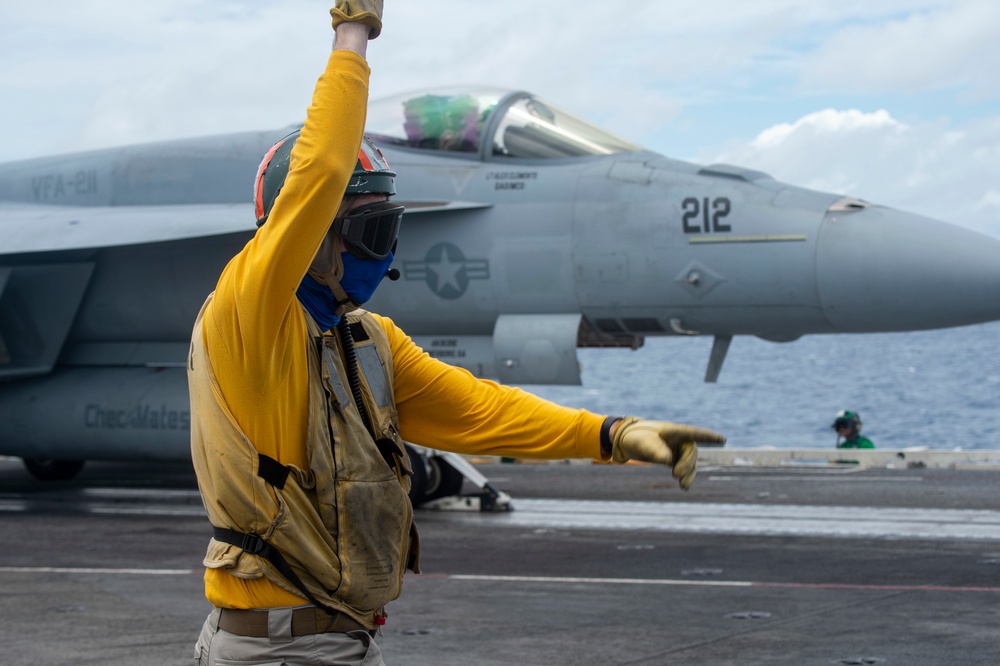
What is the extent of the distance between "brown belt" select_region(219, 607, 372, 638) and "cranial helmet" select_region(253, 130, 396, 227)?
0.83 metres

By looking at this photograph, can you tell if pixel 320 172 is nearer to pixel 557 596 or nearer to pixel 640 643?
pixel 640 643

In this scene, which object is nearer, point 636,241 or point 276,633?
point 276,633

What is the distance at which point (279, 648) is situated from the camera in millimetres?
2604

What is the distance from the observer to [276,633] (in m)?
2.61

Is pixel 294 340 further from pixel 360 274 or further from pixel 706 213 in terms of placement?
pixel 706 213

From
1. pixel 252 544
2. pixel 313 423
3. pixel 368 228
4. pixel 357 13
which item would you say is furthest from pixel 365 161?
pixel 252 544

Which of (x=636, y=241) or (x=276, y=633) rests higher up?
(x=636, y=241)

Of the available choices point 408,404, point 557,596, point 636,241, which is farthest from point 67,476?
point 408,404

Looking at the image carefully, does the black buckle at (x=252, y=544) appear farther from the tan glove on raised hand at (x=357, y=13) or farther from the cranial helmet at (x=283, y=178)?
the tan glove on raised hand at (x=357, y=13)

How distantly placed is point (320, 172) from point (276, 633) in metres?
0.97

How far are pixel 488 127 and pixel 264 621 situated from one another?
359 inches

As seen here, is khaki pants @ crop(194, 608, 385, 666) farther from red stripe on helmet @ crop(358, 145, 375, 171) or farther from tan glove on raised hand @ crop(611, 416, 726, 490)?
red stripe on helmet @ crop(358, 145, 375, 171)

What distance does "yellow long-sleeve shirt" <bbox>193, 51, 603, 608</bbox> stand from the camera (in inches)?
93.4

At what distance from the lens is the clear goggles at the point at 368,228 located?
106 inches
